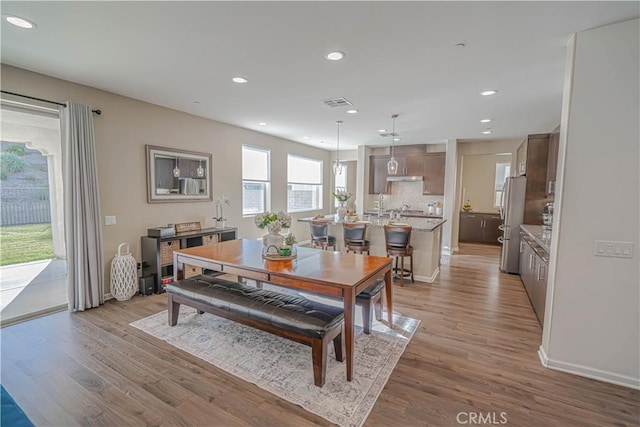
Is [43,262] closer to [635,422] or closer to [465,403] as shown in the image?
[465,403]

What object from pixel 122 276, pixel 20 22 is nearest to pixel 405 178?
pixel 122 276

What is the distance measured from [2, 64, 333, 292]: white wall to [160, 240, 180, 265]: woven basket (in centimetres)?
38

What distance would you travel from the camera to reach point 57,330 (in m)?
2.98

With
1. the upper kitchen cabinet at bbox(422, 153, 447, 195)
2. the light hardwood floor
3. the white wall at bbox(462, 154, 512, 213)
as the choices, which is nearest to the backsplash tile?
the upper kitchen cabinet at bbox(422, 153, 447, 195)

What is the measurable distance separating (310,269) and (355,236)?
2328 mm

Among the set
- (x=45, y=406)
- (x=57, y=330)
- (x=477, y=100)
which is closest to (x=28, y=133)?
(x=57, y=330)

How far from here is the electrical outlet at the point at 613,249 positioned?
2197 millimetres

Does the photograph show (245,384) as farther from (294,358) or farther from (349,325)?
(349,325)

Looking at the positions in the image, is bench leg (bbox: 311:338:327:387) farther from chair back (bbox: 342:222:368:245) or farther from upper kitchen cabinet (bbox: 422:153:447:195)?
upper kitchen cabinet (bbox: 422:153:447:195)

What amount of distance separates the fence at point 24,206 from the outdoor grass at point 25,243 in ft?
0.25

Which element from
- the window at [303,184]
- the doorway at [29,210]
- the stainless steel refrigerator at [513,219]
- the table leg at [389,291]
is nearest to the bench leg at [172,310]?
the doorway at [29,210]

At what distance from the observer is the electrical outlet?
7.21 feet

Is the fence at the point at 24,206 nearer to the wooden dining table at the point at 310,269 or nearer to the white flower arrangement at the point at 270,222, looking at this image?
the wooden dining table at the point at 310,269

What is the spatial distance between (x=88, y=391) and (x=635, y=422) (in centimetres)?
371
